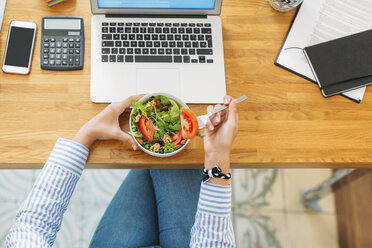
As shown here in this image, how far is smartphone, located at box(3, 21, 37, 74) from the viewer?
91 cm

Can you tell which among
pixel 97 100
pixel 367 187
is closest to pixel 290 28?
pixel 97 100

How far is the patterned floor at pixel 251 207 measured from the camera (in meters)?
1.46

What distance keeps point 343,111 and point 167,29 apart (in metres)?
0.58

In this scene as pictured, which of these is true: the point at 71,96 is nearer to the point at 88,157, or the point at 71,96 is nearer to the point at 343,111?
the point at 88,157

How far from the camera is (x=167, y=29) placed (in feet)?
3.13

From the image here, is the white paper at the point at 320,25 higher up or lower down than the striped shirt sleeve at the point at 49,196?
higher up

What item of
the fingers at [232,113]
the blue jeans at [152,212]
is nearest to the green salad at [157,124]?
the fingers at [232,113]

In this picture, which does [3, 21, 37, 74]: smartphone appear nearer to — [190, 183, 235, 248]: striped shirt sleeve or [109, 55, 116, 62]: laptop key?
[109, 55, 116, 62]: laptop key

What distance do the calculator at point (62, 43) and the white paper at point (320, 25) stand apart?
603 mm

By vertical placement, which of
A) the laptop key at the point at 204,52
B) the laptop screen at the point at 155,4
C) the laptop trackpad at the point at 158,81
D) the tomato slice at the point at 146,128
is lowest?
the tomato slice at the point at 146,128

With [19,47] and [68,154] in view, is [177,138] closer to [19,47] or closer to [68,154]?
[68,154]

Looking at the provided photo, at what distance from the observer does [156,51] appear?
94cm

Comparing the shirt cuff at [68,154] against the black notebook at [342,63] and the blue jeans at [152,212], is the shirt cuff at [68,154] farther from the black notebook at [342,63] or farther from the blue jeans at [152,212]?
the black notebook at [342,63]

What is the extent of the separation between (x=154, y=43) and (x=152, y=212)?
61 cm
